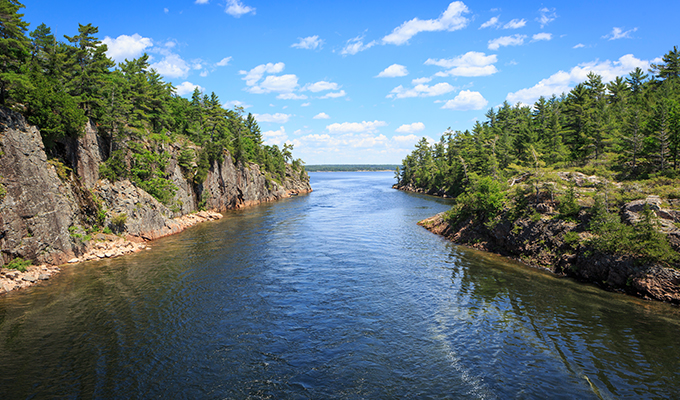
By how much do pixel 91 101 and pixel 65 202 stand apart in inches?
618

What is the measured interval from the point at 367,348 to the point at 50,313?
69.2 feet

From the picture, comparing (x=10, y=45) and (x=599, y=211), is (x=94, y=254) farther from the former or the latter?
(x=599, y=211)

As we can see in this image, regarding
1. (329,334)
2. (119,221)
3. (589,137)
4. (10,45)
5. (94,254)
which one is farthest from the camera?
(589,137)

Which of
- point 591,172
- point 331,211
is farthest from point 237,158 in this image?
point 591,172

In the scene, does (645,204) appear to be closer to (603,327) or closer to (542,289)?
(542,289)

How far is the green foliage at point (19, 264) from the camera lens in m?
26.2

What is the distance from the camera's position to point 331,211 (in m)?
73.3

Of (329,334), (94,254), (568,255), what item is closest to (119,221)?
(94,254)

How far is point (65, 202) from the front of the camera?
105 feet

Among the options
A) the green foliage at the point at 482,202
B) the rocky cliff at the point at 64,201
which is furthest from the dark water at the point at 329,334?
the green foliage at the point at 482,202

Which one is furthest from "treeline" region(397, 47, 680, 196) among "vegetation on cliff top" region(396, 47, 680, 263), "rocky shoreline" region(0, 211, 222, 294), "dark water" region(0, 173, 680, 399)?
"rocky shoreline" region(0, 211, 222, 294)

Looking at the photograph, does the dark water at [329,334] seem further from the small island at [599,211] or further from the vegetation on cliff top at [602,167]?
the vegetation on cliff top at [602,167]

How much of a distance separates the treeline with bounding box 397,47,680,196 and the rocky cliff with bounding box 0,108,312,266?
4819cm

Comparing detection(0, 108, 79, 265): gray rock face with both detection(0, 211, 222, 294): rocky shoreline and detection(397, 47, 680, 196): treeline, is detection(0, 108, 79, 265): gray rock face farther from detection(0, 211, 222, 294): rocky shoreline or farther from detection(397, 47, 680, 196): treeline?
detection(397, 47, 680, 196): treeline
